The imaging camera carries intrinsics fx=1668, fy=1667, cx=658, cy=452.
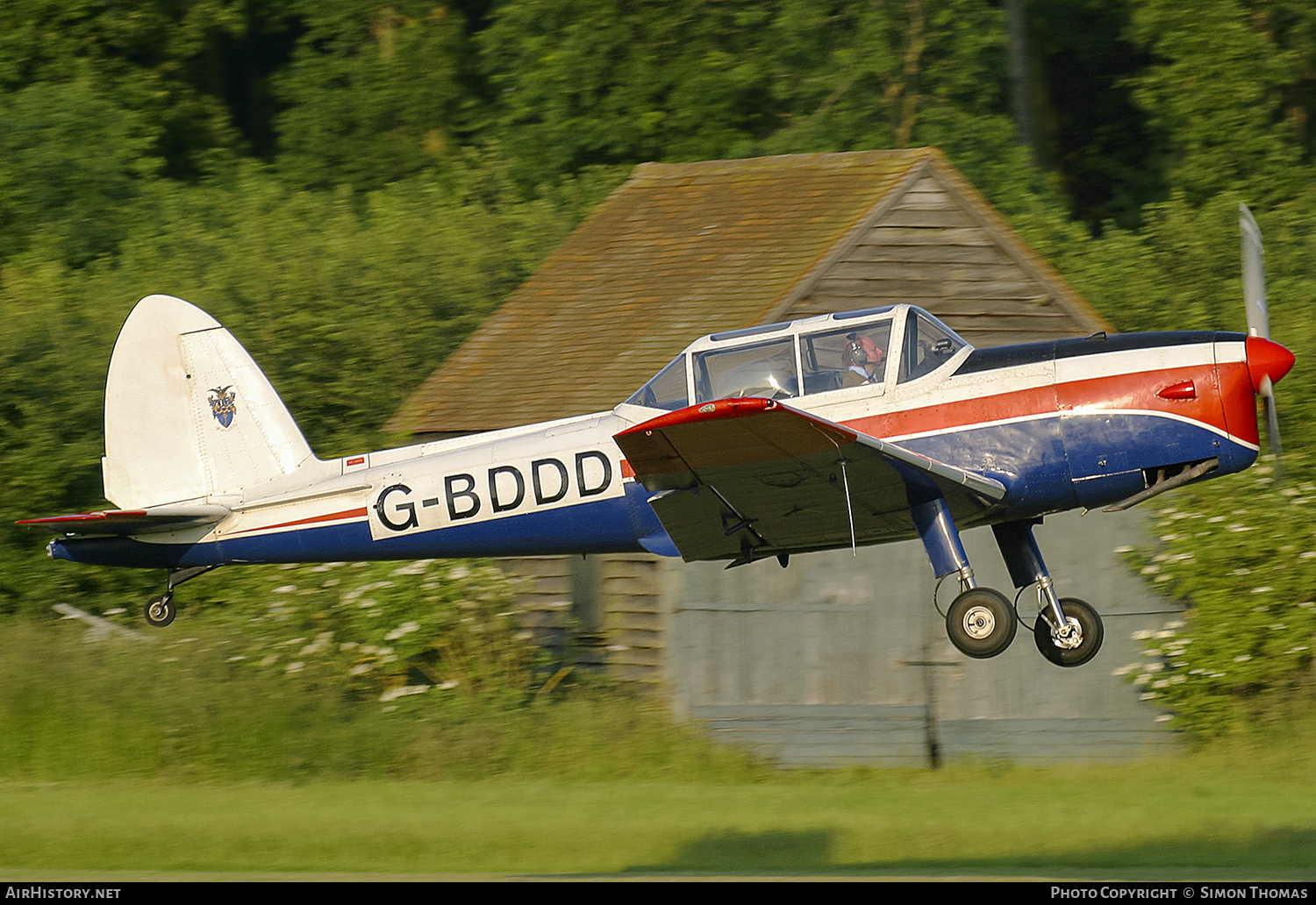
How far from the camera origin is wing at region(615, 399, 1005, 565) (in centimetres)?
826

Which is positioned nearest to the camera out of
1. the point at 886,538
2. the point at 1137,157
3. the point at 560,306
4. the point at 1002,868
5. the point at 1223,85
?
the point at 886,538

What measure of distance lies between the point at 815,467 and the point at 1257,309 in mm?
2793

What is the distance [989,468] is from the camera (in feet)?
29.9

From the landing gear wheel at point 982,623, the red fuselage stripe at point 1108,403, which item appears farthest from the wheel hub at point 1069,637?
the red fuselage stripe at point 1108,403

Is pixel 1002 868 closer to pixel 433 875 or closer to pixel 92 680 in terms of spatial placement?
pixel 433 875

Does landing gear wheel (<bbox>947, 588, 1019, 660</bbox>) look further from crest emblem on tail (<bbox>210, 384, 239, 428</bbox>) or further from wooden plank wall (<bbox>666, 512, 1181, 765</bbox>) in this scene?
wooden plank wall (<bbox>666, 512, 1181, 765</bbox>)

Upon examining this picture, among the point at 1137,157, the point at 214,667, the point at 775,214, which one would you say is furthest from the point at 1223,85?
the point at 214,667

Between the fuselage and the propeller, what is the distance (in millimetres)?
76

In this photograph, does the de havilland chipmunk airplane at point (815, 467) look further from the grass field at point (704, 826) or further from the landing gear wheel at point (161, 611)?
the grass field at point (704, 826)

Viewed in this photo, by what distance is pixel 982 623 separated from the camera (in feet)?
29.1

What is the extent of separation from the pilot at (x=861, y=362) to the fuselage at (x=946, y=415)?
0.07 feet

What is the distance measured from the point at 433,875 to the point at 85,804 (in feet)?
12.1

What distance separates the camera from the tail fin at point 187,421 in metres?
10.6

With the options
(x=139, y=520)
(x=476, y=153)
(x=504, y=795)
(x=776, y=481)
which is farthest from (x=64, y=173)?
(x=776, y=481)
